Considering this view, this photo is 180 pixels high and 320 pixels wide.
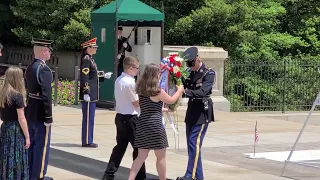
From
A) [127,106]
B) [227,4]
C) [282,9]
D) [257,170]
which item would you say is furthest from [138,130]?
[282,9]

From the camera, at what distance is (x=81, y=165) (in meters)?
11.1

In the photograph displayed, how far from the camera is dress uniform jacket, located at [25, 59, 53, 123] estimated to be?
917 centimetres

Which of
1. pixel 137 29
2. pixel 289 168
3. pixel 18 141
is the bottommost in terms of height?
pixel 289 168

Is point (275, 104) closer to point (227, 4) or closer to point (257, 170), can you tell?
point (227, 4)

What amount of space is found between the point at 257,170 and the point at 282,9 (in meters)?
15.7

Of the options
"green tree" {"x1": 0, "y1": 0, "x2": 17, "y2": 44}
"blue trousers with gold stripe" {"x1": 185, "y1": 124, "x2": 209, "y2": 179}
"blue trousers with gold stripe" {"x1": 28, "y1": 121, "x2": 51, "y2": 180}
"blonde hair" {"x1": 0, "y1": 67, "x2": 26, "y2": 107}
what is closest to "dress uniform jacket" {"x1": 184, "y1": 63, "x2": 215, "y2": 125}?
"blue trousers with gold stripe" {"x1": 185, "y1": 124, "x2": 209, "y2": 179}

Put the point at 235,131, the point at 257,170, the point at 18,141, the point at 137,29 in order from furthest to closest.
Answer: the point at 137,29 → the point at 235,131 → the point at 257,170 → the point at 18,141

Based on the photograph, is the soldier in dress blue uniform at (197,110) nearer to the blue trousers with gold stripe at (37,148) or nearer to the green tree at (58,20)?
the blue trousers with gold stripe at (37,148)

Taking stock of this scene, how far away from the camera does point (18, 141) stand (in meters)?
8.62

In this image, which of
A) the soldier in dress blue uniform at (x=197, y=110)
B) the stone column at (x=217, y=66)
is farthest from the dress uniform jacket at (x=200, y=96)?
the stone column at (x=217, y=66)

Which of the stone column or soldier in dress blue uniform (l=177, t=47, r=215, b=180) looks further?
the stone column

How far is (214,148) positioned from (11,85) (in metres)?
5.57

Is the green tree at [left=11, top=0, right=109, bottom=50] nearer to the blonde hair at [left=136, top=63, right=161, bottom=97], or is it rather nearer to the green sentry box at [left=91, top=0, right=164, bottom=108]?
the green sentry box at [left=91, top=0, right=164, bottom=108]

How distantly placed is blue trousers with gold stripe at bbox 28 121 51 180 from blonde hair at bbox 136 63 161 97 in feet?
4.98
